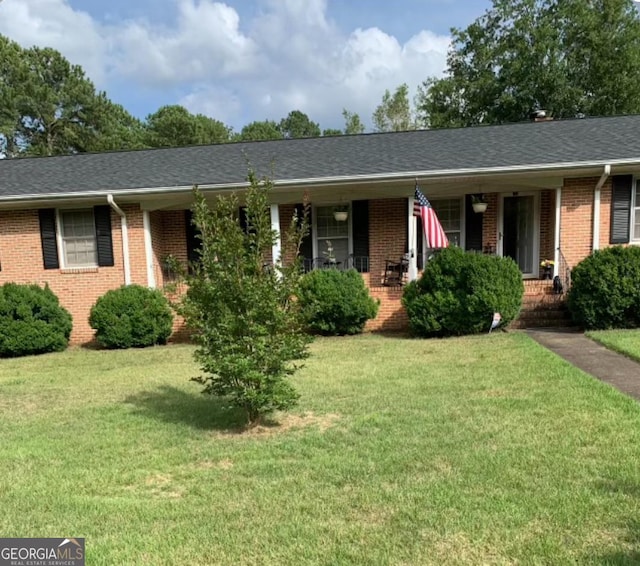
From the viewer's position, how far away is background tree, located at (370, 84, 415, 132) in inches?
1451

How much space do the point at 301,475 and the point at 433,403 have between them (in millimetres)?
1954

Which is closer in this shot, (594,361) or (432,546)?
(432,546)

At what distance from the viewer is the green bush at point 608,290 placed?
8195 millimetres

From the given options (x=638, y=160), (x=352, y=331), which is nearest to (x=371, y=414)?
(x=352, y=331)

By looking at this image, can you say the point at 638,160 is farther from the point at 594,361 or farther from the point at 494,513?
the point at 494,513

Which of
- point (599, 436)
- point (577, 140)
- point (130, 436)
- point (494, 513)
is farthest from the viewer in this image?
point (577, 140)

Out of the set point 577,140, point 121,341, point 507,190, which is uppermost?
point 577,140

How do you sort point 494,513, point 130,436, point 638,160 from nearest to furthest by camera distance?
Answer: point 494,513 → point 130,436 → point 638,160

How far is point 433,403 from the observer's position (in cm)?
501

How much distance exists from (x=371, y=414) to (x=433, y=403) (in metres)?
0.68

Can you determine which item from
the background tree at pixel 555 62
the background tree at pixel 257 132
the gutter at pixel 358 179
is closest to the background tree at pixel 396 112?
the background tree at pixel 555 62

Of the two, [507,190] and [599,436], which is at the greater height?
[507,190]

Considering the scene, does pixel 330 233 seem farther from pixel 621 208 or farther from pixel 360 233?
pixel 621 208

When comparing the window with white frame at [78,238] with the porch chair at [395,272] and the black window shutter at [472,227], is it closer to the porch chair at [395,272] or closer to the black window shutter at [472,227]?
the porch chair at [395,272]
